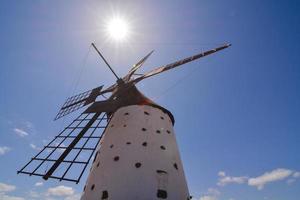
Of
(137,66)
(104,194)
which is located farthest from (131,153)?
(137,66)

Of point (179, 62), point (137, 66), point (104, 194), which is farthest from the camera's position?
point (137, 66)

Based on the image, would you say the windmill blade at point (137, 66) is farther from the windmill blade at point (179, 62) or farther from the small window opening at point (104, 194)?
the small window opening at point (104, 194)

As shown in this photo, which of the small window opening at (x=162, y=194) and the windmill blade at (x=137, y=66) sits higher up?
the windmill blade at (x=137, y=66)

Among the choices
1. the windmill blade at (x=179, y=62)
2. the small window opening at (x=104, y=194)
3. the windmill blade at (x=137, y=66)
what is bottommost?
the small window opening at (x=104, y=194)

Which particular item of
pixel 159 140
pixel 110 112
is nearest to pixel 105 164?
pixel 159 140

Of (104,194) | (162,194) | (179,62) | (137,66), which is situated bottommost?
(104,194)

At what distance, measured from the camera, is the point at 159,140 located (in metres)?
11.1

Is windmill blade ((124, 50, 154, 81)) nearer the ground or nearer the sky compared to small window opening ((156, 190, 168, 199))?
nearer the sky

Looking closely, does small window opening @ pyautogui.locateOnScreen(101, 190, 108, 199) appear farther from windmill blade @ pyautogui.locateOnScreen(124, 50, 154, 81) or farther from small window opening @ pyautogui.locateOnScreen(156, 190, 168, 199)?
windmill blade @ pyautogui.locateOnScreen(124, 50, 154, 81)

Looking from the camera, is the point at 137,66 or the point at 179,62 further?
the point at 137,66

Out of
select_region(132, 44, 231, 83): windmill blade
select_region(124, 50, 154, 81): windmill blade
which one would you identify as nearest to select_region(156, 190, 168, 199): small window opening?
select_region(132, 44, 231, 83): windmill blade

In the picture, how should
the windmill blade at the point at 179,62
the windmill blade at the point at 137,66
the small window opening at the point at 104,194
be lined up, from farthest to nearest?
the windmill blade at the point at 137,66 < the windmill blade at the point at 179,62 < the small window opening at the point at 104,194

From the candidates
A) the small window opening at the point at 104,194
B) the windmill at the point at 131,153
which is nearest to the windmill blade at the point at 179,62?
the windmill at the point at 131,153

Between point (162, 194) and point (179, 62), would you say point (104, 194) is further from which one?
point (179, 62)
